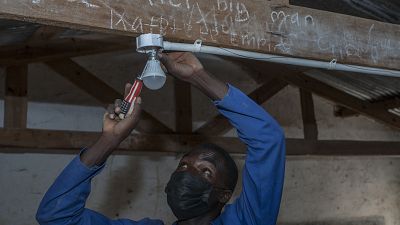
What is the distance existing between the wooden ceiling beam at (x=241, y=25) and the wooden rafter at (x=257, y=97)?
8.59 ft

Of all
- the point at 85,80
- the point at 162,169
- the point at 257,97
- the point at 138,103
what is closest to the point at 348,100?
the point at 257,97

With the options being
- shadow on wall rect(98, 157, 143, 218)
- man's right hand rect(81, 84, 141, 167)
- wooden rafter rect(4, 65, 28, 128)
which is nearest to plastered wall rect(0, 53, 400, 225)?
shadow on wall rect(98, 157, 143, 218)

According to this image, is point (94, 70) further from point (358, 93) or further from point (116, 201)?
point (358, 93)

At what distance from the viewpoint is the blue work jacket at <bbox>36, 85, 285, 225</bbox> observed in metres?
1.37

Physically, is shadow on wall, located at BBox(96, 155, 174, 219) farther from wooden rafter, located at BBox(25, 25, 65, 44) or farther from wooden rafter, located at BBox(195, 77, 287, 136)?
wooden rafter, located at BBox(25, 25, 65, 44)

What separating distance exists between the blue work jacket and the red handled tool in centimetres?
19

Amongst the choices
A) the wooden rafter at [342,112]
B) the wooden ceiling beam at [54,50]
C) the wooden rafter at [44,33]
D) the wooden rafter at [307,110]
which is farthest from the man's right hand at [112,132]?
the wooden rafter at [342,112]

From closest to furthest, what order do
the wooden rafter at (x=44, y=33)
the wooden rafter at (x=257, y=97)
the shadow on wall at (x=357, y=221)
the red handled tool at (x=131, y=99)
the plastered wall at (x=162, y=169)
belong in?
1. the red handled tool at (x=131, y=99)
2. the wooden rafter at (x=44, y=33)
3. the plastered wall at (x=162, y=169)
4. the wooden rafter at (x=257, y=97)
5. the shadow on wall at (x=357, y=221)

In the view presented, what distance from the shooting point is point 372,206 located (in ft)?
17.6

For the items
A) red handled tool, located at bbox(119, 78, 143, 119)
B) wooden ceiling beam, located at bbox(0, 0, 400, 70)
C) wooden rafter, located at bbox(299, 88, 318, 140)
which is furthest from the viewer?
wooden rafter, located at bbox(299, 88, 318, 140)

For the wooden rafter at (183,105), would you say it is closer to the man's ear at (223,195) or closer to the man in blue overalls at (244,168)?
the man's ear at (223,195)

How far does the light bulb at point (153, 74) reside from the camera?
50.0 inches

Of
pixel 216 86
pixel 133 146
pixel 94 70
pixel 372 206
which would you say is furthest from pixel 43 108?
pixel 372 206

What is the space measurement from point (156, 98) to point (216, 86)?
3.06m
